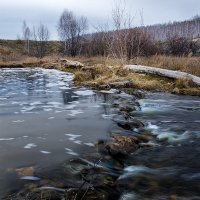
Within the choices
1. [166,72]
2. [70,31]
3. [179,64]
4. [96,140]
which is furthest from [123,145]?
[70,31]

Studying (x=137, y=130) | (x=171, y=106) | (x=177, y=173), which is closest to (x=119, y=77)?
(x=171, y=106)

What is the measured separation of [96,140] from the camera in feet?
19.2

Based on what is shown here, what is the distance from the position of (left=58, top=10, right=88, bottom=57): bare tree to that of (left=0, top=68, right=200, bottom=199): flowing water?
49795 mm

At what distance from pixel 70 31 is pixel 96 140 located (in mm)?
57883

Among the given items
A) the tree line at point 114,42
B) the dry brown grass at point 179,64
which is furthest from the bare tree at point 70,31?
the dry brown grass at point 179,64

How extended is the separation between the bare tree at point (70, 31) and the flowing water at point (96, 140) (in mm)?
49795

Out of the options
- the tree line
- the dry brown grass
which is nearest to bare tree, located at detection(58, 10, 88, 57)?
the tree line

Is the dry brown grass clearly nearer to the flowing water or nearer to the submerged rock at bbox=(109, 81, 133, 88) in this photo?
the submerged rock at bbox=(109, 81, 133, 88)

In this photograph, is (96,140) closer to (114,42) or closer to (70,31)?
(114,42)

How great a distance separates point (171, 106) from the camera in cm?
983

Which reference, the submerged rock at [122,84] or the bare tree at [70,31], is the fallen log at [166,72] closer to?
the submerged rock at [122,84]

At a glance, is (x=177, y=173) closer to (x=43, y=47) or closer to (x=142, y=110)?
(x=142, y=110)

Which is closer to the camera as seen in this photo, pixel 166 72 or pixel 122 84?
pixel 122 84

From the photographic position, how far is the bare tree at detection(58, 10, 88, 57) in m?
60.3
